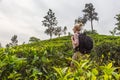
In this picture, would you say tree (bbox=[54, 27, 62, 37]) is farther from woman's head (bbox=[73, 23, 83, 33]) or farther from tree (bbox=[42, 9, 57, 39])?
woman's head (bbox=[73, 23, 83, 33])

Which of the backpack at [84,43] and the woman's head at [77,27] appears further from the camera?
the backpack at [84,43]

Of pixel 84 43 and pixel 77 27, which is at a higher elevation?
pixel 77 27

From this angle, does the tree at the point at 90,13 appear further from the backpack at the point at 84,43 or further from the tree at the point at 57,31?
the backpack at the point at 84,43

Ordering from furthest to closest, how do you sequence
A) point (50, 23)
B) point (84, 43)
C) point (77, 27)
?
point (50, 23), point (84, 43), point (77, 27)

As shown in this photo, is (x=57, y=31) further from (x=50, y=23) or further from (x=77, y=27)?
(x=77, y=27)

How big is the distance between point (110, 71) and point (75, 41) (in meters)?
6.96

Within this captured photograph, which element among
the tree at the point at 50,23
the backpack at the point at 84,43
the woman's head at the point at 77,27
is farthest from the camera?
the tree at the point at 50,23

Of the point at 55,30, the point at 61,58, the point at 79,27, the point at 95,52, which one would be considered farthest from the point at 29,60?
the point at 55,30

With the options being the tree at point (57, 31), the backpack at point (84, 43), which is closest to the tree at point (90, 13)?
the tree at point (57, 31)

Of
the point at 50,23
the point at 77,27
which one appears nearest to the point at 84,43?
the point at 77,27

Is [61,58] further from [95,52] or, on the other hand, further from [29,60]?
[95,52]

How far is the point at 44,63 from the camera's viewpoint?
14.6 ft

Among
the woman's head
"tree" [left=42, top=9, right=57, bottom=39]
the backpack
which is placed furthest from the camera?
"tree" [left=42, top=9, right=57, bottom=39]

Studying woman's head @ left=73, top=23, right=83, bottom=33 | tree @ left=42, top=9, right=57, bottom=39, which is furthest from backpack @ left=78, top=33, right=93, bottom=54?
tree @ left=42, top=9, right=57, bottom=39
